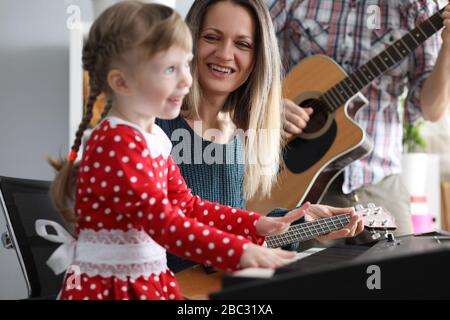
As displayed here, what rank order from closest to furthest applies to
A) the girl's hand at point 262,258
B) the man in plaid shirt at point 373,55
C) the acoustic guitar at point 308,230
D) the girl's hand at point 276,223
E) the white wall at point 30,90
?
1. the girl's hand at point 262,258
2. the girl's hand at point 276,223
3. the acoustic guitar at point 308,230
4. the man in plaid shirt at point 373,55
5. the white wall at point 30,90

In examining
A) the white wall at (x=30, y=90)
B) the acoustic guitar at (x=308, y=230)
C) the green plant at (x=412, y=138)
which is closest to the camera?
the acoustic guitar at (x=308, y=230)

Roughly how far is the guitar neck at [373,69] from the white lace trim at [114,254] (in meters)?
1.14

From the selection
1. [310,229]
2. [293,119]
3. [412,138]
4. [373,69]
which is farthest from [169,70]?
[412,138]

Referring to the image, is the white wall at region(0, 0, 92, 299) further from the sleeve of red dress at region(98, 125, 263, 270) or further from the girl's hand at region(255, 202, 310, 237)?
the sleeve of red dress at region(98, 125, 263, 270)

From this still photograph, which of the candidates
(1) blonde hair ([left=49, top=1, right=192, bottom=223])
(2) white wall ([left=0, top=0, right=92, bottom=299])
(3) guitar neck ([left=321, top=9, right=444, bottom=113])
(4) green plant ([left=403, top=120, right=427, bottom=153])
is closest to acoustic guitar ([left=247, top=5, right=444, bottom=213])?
(3) guitar neck ([left=321, top=9, right=444, bottom=113])

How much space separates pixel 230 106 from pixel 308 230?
32 cm

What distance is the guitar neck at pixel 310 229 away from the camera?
40.0 inches

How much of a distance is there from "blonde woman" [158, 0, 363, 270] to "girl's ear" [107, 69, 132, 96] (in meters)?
0.44

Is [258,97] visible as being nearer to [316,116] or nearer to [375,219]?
[375,219]

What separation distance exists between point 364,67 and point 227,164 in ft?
2.27

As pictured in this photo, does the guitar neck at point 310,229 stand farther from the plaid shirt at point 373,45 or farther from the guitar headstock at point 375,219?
the plaid shirt at point 373,45

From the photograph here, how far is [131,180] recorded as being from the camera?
71cm

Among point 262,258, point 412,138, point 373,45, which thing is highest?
point 373,45

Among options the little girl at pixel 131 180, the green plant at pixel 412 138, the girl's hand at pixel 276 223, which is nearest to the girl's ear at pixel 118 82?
the little girl at pixel 131 180
